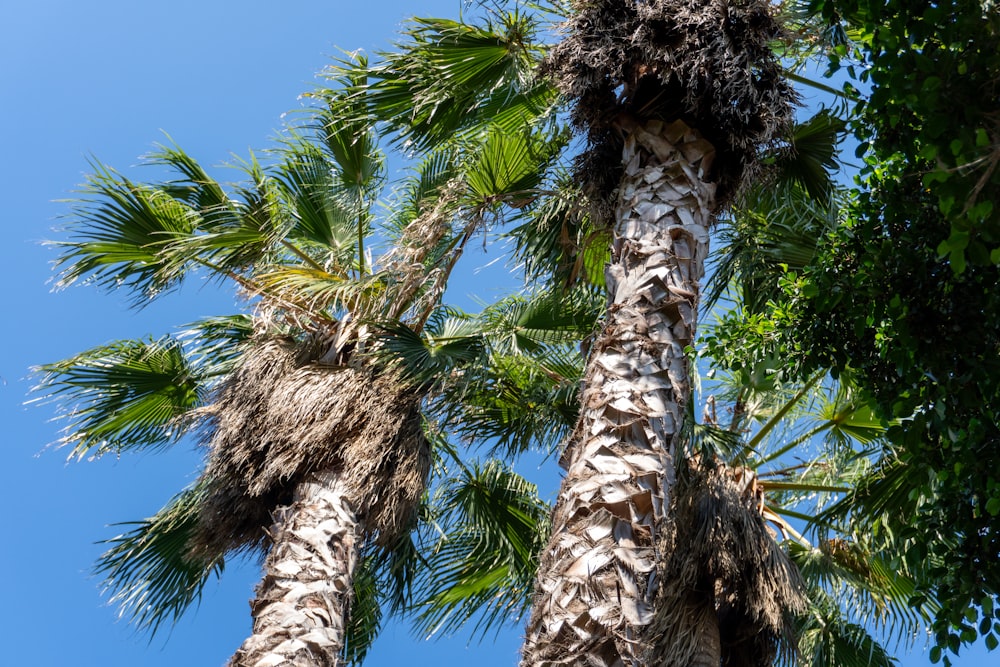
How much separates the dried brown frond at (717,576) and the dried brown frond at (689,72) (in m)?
A: 2.09

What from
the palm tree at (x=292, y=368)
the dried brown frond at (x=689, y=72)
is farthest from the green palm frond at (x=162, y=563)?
the dried brown frond at (x=689, y=72)

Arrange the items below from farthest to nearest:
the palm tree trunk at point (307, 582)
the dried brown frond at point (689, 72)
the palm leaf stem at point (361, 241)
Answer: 1. the palm leaf stem at point (361, 241)
2. the palm tree trunk at point (307, 582)
3. the dried brown frond at point (689, 72)

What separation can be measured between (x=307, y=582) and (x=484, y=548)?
2451mm

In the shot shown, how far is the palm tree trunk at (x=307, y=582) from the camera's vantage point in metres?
6.11

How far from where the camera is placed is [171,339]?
8.55 metres

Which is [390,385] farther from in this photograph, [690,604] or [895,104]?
[895,104]

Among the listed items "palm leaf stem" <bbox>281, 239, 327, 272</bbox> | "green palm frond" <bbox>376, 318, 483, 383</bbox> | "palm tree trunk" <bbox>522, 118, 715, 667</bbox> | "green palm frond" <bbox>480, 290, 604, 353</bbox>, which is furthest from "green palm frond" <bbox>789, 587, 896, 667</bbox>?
"palm leaf stem" <bbox>281, 239, 327, 272</bbox>

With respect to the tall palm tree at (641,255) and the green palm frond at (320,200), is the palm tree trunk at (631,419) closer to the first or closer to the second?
the tall palm tree at (641,255)

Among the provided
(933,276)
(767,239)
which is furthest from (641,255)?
(767,239)

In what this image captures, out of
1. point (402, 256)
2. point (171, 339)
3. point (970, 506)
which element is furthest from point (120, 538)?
point (970, 506)

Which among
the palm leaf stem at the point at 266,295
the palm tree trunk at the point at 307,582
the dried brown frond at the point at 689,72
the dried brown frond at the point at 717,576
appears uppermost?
the dried brown frond at the point at 689,72

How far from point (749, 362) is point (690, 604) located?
1.83 metres

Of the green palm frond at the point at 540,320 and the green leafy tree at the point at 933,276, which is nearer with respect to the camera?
the green leafy tree at the point at 933,276

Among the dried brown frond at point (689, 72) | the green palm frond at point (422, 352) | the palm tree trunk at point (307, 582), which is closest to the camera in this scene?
the dried brown frond at point (689, 72)
